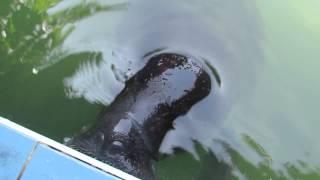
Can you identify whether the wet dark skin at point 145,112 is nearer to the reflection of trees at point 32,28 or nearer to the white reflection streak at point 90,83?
the white reflection streak at point 90,83

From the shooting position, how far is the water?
124 inches

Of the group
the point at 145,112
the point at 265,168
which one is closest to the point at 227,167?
the point at 265,168

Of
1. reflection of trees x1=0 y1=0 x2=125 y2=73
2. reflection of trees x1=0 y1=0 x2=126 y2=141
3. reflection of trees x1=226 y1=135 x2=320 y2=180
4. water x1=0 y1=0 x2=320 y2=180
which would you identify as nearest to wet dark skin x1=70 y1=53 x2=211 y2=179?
water x1=0 y1=0 x2=320 y2=180

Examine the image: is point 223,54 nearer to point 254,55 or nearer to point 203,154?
point 254,55

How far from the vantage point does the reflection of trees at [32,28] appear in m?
3.30

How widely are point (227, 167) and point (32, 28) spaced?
1508mm

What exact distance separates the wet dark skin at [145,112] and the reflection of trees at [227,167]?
0.56 ft

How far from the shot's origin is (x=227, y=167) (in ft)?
10.4

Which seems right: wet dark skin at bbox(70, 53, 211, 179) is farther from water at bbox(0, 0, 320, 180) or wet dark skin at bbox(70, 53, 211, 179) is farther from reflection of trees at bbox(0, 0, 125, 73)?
reflection of trees at bbox(0, 0, 125, 73)

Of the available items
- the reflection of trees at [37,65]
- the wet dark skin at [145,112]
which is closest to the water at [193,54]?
the reflection of trees at [37,65]

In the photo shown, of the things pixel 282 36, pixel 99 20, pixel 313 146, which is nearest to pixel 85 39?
pixel 99 20

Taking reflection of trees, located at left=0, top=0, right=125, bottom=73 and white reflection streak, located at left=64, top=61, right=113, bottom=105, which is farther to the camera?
reflection of trees, located at left=0, top=0, right=125, bottom=73

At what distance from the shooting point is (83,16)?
11.7ft

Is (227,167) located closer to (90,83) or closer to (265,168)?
(265,168)
